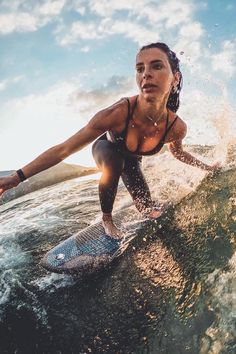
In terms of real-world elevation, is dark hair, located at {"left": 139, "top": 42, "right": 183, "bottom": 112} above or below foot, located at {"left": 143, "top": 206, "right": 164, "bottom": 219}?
above

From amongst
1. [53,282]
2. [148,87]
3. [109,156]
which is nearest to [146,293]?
[53,282]

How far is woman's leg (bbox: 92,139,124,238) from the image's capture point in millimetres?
4242

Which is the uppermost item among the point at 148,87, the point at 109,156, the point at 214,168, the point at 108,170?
the point at 148,87

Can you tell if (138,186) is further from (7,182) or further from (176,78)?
(7,182)

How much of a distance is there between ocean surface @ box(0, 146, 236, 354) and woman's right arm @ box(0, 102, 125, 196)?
1.23m

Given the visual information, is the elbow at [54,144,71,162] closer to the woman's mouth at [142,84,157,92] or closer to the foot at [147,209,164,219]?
the woman's mouth at [142,84,157,92]

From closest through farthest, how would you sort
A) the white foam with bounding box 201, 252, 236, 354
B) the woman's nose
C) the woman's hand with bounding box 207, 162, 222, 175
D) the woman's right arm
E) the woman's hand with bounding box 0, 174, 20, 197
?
the white foam with bounding box 201, 252, 236, 354
the woman's hand with bounding box 0, 174, 20, 197
the woman's right arm
the woman's nose
the woman's hand with bounding box 207, 162, 222, 175

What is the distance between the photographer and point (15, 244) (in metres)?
5.42

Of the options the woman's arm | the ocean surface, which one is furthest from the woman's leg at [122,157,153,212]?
the woman's arm

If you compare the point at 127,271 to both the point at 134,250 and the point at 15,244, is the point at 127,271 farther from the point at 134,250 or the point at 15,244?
the point at 15,244

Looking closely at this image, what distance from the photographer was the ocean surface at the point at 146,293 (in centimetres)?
257

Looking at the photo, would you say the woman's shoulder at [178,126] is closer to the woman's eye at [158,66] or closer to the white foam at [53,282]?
the woman's eye at [158,66]

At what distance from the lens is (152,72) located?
3.93m

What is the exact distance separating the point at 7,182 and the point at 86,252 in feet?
4.25
